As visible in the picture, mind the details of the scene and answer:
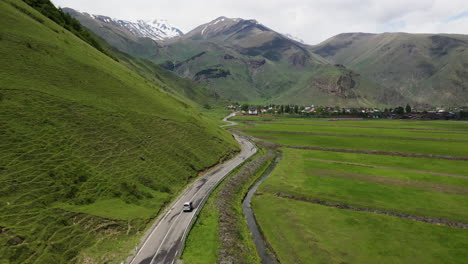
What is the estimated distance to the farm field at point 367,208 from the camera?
36.3m

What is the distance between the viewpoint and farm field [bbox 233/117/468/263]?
36.3 metres

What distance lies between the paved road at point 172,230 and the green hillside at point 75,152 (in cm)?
226

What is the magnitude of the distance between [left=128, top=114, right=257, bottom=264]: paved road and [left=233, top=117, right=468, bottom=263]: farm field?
499 inches

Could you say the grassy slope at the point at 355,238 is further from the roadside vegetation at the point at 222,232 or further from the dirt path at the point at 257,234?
the roadside vegetation at the point at 222,232

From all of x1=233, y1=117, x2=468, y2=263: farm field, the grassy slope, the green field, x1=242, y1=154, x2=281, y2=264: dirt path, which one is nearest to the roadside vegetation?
x1=242, y1=154, x2=281, y2=264: dirt path

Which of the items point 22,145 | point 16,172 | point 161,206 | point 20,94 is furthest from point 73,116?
point 161,206

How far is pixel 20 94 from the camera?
162 ft

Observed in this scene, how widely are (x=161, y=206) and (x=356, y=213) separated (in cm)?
3725

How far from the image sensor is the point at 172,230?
1566 inches

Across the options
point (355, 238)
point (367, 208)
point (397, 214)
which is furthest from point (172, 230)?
point (397, 214)

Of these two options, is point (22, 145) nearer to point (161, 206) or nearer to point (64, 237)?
point (64, 237)

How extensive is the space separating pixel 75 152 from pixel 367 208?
189 feet

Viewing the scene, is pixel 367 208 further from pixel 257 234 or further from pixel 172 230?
pixel 172 230

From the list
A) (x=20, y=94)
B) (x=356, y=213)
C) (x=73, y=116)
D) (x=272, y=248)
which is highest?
(x=20, y=94)
